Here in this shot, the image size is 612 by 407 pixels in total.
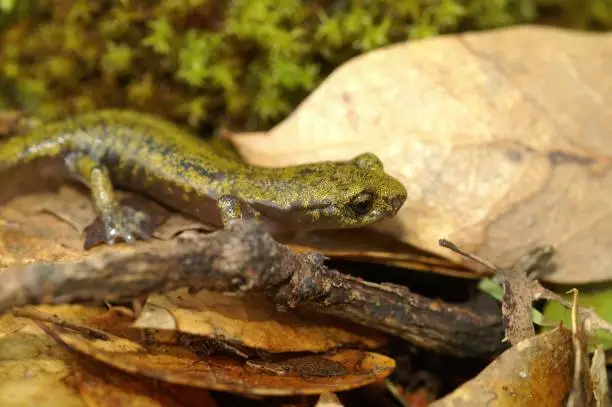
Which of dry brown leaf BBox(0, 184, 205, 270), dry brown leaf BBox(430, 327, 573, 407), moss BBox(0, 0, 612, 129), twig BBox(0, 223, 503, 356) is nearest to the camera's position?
twig BBox(0, 223, 503, 356)

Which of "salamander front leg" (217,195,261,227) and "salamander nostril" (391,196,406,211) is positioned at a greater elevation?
"salamander nostril" (391,196,406,211)

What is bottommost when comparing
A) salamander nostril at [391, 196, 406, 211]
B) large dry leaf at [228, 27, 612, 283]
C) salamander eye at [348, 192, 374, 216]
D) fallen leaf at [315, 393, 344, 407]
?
fallen leaf at [315, 393, 344, 407]

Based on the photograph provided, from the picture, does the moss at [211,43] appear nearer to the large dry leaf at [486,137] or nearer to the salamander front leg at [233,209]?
the large dry leaf at [486,137]

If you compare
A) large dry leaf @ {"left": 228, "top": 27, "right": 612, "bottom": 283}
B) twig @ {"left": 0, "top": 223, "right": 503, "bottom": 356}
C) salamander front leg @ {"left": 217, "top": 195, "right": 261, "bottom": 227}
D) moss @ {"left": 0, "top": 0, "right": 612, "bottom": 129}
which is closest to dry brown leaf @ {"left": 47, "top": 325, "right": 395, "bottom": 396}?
twig @ {"left": 0, "top": 223, "right": 503, "bottom": 356}

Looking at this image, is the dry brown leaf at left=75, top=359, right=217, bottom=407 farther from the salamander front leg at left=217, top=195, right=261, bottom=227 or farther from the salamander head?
the salamander head

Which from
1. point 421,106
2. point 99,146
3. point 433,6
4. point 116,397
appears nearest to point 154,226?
point 99,146

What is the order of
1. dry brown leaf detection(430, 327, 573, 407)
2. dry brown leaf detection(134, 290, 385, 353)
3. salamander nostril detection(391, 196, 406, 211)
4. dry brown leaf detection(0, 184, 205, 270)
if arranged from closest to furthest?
dry brown leaf detection(430, 327, 573, 407) < dry brown leaf detection(134, 290, 385, 353) < dry brown leaf detection(0, 184, 205, 270) < salamander nostril detection(391, 196, 406, 211)

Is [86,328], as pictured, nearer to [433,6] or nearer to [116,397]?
[116,397]

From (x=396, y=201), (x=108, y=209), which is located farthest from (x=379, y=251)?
(x=108, y=209)

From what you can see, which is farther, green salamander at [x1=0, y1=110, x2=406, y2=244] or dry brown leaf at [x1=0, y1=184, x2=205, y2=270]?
green salamander at [x1=0, y1=110, x2=406, y2=244]
